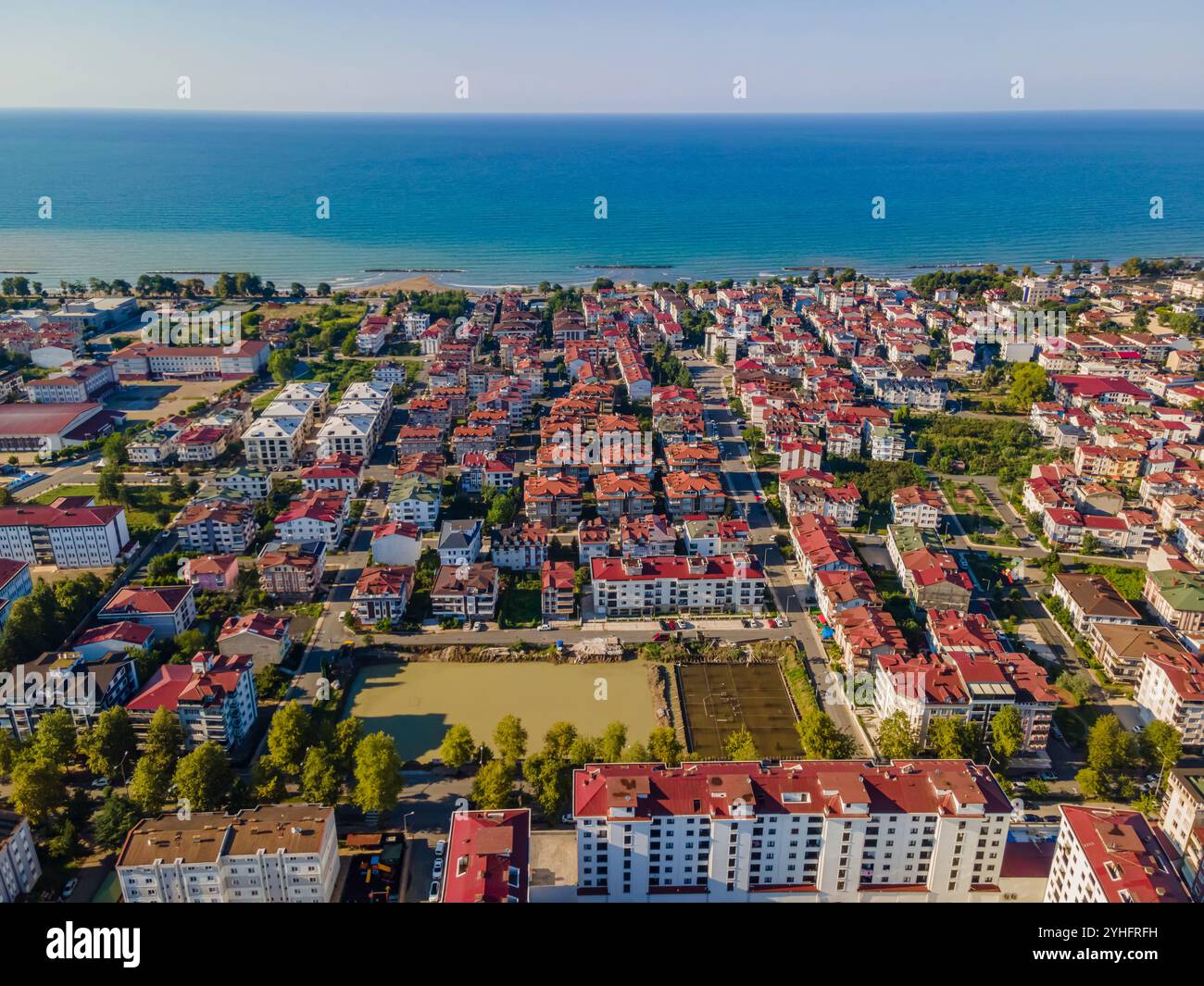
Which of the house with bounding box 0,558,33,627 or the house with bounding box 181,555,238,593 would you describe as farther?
the house with bounding box 181,555,238,593

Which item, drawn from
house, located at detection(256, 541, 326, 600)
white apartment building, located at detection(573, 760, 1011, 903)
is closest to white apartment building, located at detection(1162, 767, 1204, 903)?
white apartment building, located at detection(573, 760, 1011, 903)

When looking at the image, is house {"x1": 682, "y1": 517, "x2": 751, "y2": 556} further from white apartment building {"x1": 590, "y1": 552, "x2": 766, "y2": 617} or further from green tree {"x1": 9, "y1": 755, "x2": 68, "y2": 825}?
green tree {"x1": 9, "y1": 755, "x2": 68, "y2": 825}

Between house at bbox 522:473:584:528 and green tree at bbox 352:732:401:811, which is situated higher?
house at bbox 522:473:584:528

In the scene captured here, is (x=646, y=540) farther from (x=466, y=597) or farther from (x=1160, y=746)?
(x=1160, y=746)

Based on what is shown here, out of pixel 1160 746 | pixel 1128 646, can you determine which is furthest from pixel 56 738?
pixel 1128 646

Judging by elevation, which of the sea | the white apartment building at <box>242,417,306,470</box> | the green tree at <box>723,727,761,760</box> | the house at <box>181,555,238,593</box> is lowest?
the green tree at <box>723,727,761,760</box>
